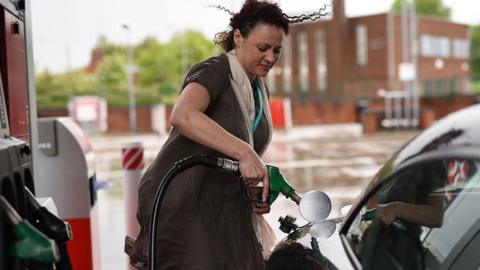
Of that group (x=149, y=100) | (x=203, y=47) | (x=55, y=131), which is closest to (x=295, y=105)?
(x=149, y=100)

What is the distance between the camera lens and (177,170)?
2473 millimetres

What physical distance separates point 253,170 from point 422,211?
1.91 feet

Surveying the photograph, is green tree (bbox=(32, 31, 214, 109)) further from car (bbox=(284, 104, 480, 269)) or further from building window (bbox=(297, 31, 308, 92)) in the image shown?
car (bbox=(284, 104, 480, 269))

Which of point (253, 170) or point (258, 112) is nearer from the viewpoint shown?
point (253, 170)

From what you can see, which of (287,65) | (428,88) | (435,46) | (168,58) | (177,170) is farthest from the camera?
(168,58)

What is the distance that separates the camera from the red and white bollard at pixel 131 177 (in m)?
6.34

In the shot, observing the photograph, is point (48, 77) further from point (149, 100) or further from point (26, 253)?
point (26, 253)

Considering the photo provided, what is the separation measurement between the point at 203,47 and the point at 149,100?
86.6ft

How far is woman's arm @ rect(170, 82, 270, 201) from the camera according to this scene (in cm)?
236

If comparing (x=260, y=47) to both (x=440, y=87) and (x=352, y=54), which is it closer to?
(x=440, y=87)

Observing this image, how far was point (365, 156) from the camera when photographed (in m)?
18.0

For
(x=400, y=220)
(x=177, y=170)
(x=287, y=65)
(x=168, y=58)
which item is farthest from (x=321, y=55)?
(x=400, y=220)

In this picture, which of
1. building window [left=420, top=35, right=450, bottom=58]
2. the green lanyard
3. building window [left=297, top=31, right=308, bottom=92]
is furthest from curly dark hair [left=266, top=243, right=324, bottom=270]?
building window [left=420, top=35, right=450, bottom=58]

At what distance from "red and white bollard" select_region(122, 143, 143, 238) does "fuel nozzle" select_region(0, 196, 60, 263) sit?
180 inches
